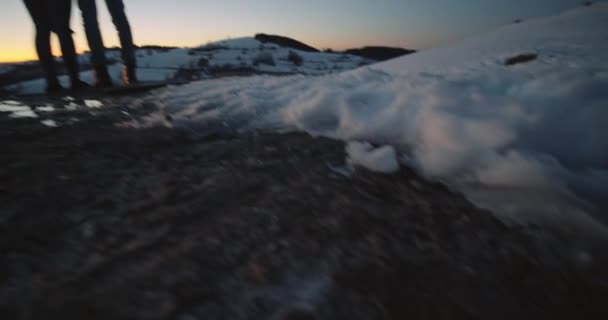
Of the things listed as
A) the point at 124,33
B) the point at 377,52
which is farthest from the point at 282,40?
the point at 124,33

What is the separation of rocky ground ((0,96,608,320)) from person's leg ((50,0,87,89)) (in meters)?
3.01

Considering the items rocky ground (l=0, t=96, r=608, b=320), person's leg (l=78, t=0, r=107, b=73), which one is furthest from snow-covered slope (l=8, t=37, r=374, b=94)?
rocky ground (l=0, t=96, r=608, b=320)

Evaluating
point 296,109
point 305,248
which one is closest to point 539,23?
point 296,109

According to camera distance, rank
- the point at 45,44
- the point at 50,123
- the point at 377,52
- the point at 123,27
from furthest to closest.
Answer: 1. the point at 377,52
2. the point at 123,27
3. the point at 45,44
4. the point at 50,123

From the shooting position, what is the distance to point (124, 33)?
376 cm

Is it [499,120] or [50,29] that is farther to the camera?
[50,29]

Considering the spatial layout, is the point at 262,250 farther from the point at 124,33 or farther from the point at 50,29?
the point at 124,33

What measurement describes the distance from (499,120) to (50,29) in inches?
163

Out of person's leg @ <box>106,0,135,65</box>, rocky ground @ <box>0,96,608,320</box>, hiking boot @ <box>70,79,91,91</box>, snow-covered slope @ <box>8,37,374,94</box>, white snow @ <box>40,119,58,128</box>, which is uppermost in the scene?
person's leg @ <box>106,0,135,65</box>

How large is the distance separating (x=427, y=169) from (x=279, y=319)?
2.15ft

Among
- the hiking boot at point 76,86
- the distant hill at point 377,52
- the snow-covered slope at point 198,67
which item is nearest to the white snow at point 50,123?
the hiking boot at point 76,86

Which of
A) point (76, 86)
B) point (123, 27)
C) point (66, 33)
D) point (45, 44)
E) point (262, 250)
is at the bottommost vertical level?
point (262, 250)

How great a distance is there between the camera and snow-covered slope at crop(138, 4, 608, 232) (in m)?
0.72

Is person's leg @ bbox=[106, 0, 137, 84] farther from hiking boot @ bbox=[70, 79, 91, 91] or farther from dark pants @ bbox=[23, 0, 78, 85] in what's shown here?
hiking boot @ bbox=[70, 79, 91, 91]
